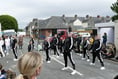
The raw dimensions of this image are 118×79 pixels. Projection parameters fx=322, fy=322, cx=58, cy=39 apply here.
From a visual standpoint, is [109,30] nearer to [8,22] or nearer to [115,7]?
[115,7]

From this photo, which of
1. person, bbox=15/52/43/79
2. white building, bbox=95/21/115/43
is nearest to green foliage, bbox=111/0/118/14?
white building, bbox=95/21/115/43

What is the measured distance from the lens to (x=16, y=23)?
12125cm

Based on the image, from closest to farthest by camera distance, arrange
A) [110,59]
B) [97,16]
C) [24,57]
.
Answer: [24,57] → [110,59] → [97,16]

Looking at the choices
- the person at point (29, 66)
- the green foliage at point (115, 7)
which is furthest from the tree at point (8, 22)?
the person at point (29, 66)

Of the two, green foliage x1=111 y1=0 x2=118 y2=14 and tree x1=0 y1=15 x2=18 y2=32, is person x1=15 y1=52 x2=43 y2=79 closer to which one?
green foliage x1=111 y1=0 x2=118 y2=14

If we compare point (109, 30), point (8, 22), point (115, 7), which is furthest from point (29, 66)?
point (8, 22)

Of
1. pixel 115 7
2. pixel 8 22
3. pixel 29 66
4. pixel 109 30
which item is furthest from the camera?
pixel 8 22

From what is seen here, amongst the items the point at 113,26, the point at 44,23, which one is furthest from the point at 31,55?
the point at 44,23

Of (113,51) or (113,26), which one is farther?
(113,26)

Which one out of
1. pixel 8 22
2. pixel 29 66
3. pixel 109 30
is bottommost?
pixel 109 30

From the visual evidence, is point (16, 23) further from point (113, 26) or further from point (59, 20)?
point (113, 26)

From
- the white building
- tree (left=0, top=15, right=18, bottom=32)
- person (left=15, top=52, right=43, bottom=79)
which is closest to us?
person (left=15, top=52, right=43, bottom=79)

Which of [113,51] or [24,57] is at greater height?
[24,57]

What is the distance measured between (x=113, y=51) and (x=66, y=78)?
9233 mm
